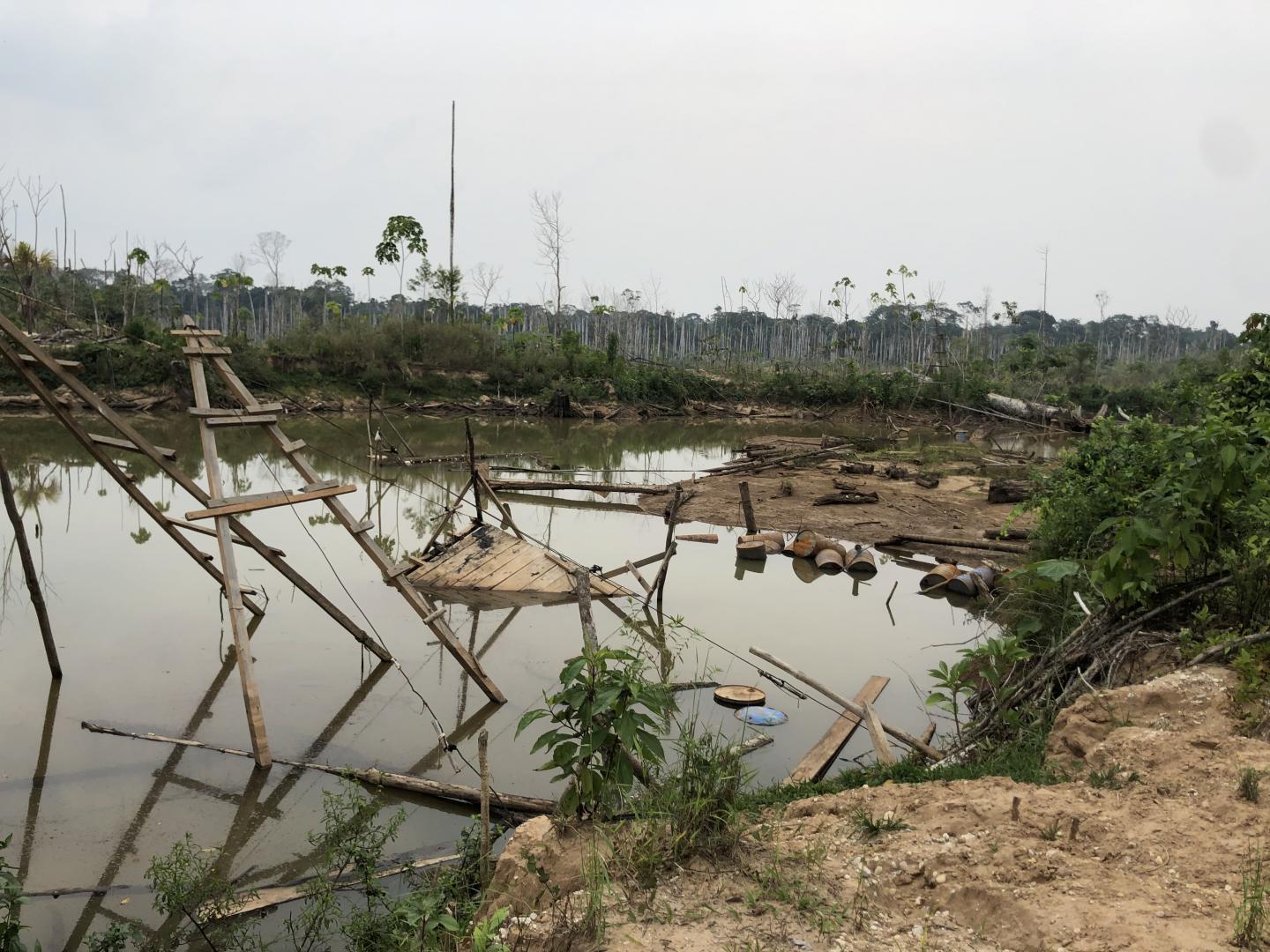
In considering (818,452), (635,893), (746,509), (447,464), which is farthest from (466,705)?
(818,452)

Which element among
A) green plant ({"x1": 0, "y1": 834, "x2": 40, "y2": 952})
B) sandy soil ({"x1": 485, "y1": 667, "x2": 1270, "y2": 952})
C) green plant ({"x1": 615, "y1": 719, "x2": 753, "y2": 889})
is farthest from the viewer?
green plant ({"x1": 615, "y1": 719, "x2": 753, "y2": 889})

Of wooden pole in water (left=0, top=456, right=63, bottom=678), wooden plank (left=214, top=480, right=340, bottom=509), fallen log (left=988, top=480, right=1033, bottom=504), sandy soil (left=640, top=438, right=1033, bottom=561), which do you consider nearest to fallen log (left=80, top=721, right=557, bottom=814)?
wooden pole in water (left=0, top=456, right=63, bottom=678)

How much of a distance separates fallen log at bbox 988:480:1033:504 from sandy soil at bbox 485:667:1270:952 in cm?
1199

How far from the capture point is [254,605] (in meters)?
8.83

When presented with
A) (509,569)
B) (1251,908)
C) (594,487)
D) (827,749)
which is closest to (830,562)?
(594,487)

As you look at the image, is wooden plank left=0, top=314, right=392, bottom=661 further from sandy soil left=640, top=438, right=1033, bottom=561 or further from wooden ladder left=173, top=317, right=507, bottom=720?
sandy soil left=640, top=438, right=1033, bottom=561

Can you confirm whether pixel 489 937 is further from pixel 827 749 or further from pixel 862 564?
pixel 862 564

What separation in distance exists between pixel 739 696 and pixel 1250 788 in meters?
3.88

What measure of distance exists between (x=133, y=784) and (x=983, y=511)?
13.6m

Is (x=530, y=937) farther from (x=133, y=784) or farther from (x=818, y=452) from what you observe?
(x=818, y=452)

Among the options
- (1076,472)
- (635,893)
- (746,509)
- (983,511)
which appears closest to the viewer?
(635,893)

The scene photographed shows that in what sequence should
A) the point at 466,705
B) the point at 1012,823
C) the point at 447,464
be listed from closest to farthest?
the point at 1012,823 → the point at 466,705 → the point at 447,464

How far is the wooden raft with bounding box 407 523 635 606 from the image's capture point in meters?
10.5

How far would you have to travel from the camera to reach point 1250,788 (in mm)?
3992
